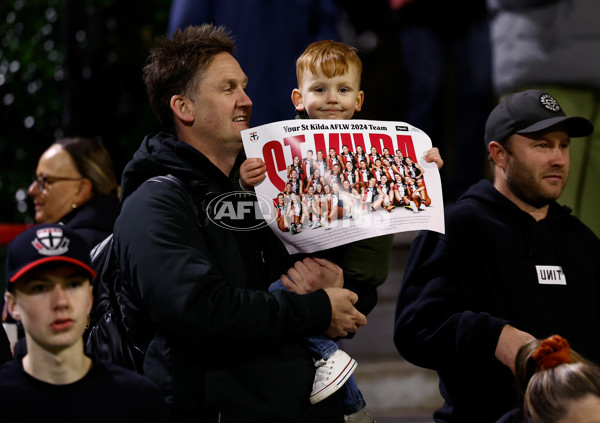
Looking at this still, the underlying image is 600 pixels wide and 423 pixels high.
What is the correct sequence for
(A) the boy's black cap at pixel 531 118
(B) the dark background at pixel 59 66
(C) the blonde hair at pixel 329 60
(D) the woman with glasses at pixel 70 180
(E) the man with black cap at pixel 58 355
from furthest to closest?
1. (B) the dark background at pixel 59 66
2. (D) the woman with glasses at pixel 70 180
3. (A) the boy's black cap at pixel 531 118
4. (C) the blonde hair at pixel 329 60
5. (E) the man with black cap at pixel 58 355

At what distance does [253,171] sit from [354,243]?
42cm

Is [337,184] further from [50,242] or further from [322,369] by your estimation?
[50,242]

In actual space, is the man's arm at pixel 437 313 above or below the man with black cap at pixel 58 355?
below

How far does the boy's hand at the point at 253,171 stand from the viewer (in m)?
3.10

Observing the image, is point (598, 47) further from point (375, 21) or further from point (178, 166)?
point (178, 166)

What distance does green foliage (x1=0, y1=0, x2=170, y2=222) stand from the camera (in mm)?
7883

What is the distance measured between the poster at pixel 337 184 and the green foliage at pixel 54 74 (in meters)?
4.75

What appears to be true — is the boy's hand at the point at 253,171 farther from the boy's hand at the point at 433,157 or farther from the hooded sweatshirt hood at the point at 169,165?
the boy's hand at the point at 433,157

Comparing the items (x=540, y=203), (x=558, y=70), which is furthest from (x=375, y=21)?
(x=540, y=203)

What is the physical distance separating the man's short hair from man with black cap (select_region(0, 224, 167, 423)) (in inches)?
29.7

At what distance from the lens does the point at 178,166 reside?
3.10 metres

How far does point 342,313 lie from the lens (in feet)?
9.91

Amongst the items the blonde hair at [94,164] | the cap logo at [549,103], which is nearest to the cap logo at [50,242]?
the cap logo at [549,103]

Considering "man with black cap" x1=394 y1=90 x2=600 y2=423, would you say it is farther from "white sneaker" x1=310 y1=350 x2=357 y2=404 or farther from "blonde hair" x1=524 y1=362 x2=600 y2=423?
"white sneaker" x1=310 y1=350 x2=357 y2=404
